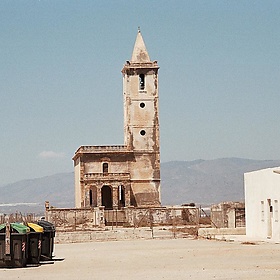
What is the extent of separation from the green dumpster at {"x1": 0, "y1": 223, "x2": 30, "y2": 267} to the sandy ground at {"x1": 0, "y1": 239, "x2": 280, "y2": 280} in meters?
0.44

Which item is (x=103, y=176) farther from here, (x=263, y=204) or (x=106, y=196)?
(x=263, y=204)

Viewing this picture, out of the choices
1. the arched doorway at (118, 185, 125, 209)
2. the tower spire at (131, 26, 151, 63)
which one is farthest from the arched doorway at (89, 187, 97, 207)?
the tower spire at (131, 26, 151, 63)

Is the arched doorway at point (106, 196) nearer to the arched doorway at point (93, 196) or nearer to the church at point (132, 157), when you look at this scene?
the church at point (132, 157)

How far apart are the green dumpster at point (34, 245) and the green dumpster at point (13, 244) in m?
0.48

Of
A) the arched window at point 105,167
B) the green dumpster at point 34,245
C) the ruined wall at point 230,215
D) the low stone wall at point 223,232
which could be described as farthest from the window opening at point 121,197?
the green dumpster at point 34,245

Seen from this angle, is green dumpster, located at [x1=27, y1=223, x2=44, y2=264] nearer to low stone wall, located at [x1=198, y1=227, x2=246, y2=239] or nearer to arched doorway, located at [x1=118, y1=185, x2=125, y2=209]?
low stone wall, located at [x1=198, y1=227, x2=246, y2=239]

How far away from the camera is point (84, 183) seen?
2653 inches

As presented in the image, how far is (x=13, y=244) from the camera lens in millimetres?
23109

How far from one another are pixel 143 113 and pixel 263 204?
3599 cm

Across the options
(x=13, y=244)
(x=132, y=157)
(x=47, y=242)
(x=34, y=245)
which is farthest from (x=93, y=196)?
(x=13, y=244)

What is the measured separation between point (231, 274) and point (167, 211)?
39.8 metres

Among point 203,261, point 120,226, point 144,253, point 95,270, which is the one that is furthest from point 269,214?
point 120,226

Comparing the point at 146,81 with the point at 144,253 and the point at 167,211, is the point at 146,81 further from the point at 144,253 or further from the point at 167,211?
the point at 144,253

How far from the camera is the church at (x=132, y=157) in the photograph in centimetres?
6756
